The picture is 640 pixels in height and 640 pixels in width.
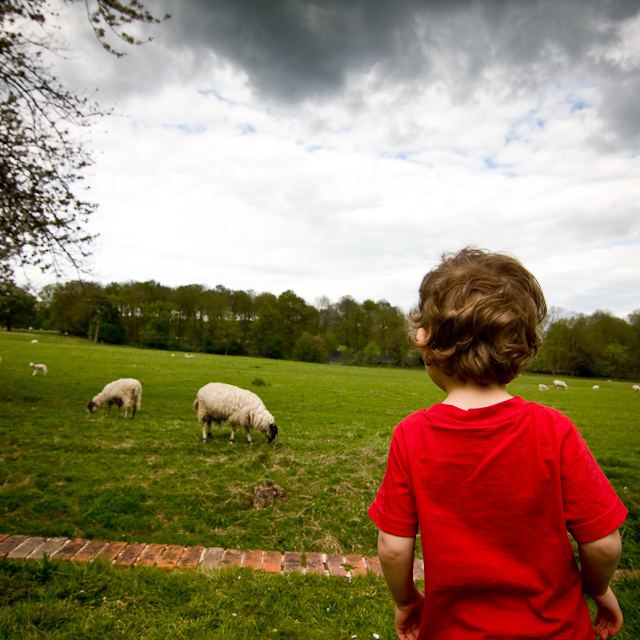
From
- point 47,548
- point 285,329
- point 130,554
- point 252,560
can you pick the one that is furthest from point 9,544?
point 285,329

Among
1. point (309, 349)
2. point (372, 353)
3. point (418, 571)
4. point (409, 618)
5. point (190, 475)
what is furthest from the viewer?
point (309, 349)

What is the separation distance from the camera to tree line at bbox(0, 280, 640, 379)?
61.5m

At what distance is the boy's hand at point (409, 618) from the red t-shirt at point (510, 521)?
0.19 m

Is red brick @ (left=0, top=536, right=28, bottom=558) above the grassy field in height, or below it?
above

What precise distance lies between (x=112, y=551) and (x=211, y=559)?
3.78ft

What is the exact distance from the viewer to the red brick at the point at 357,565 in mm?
4184

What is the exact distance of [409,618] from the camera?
1.72 metres

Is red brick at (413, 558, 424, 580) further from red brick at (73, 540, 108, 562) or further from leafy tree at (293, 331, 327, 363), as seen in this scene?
leafy tree at (293, 331, 327, 363)

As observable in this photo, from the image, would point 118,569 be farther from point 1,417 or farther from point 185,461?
point 1,417

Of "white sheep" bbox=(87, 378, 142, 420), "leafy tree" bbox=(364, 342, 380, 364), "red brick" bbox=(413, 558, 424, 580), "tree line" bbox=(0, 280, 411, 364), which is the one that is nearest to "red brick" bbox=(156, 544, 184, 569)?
"red brick" bbox=(413, 558, 424, 580)

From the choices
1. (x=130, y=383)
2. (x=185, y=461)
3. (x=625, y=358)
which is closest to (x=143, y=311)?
(x=130, y=383)

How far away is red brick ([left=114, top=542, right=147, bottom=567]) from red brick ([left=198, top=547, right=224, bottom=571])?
74 cm

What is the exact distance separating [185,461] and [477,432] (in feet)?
27.2

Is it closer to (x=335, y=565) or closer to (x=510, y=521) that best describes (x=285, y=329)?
(x=335, y=565)
